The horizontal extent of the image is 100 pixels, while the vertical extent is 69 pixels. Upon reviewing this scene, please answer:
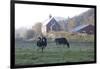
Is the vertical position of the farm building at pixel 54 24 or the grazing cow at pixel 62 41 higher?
the farm building at pixel 54 24

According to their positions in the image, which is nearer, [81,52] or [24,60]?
[24,60]

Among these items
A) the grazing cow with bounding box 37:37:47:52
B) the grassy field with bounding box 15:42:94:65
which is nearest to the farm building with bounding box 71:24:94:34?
the grassy field with bounding box 15:42:94:65

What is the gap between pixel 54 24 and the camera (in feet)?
8.36

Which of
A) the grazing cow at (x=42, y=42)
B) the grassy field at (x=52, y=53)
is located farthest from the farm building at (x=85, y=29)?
the grazing cow at (x=42, y=42)

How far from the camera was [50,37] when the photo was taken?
253 cm

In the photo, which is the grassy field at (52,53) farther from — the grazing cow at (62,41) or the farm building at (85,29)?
the farm building at (85,29)

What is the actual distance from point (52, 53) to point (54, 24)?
0.35 m

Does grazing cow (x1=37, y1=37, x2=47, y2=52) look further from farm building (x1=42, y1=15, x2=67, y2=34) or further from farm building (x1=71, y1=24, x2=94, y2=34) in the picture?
farm building (x1=71, y1=24, x2=94, y2=34)

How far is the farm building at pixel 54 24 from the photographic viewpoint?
251cm

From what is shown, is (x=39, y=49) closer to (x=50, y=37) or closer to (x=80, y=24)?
(x=50, y=37)

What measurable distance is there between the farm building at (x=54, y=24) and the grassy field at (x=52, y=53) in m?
0.17
